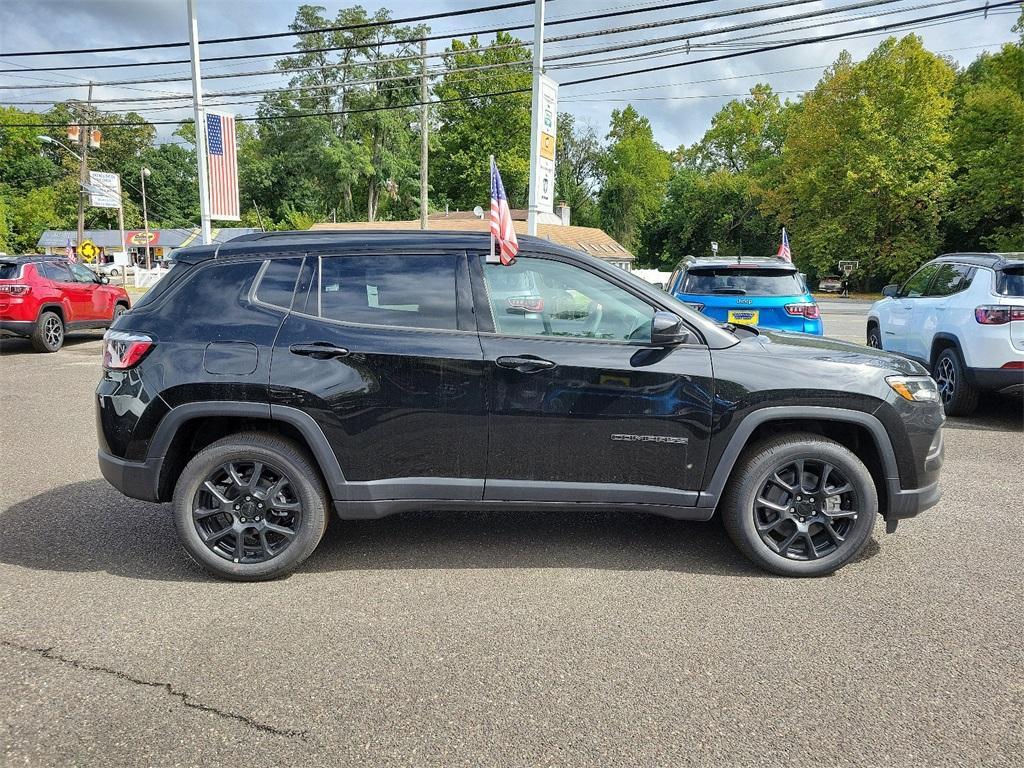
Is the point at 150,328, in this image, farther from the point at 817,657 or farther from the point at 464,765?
the point at 817,657

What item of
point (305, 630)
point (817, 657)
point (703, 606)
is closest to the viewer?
point (817, 657)

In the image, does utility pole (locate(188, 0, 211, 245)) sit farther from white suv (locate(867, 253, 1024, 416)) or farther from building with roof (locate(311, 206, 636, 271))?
building with roof (locate(311, 206, 636, 271))

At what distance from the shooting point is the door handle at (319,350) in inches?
142

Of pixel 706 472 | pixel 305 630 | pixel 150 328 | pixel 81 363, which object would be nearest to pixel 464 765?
pixel 305 630

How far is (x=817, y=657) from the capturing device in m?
2.99

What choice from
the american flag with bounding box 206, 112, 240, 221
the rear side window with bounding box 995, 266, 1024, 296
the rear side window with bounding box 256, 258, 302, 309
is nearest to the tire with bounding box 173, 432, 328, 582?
the rear side window with bounding box 256, 258, 302, 309

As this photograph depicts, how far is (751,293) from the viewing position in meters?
8.28

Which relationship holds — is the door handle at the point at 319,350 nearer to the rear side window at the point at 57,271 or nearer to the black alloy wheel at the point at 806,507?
the black alloy wheel at the point at 806,507

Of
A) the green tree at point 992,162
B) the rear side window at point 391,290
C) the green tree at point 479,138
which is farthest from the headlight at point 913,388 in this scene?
the green tree at point 479,138

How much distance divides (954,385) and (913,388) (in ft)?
15.2

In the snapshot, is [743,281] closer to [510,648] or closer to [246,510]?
[510,648]

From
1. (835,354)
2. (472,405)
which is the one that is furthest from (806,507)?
(472,405)

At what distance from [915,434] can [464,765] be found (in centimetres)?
288

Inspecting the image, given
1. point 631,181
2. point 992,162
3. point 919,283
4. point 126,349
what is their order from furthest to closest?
point 631,181 → point 992,162 → point 919,283 → point 126,349
